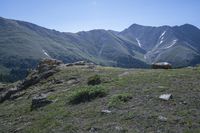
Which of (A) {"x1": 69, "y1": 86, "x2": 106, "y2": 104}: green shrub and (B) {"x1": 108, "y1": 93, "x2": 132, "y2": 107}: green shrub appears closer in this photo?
(B) {"x1": 108, "y1": 93, "x2": 132, "y2": 107}: green shrub

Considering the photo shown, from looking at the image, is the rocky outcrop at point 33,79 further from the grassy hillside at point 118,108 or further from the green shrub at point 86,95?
the green shrub at point 86,95

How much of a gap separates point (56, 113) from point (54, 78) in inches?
651

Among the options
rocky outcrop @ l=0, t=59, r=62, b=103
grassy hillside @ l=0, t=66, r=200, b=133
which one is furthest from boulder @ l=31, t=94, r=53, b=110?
rocky outcrop @ l=0, t=59, r=62, b=103

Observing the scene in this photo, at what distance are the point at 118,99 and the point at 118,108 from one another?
74.3 inches

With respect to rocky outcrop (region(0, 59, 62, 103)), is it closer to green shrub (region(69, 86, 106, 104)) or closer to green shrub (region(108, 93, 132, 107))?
green shrub (region(69, 86, 106, 104))

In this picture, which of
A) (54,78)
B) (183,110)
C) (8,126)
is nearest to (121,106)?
(183,110)

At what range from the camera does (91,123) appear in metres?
19.8

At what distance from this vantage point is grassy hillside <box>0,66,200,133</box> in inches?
720

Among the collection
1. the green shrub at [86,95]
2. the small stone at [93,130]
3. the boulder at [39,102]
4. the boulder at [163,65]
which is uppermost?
the boulder at [163,65]

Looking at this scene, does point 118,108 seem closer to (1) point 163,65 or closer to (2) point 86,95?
(2) point 86,95

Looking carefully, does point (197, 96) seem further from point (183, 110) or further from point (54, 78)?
point (54, 78)

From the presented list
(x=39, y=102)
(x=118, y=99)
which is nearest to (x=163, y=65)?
(x=118, y=99)

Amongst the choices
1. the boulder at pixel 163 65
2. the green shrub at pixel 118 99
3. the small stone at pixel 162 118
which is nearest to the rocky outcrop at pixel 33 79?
the boulder at pixel 163 65

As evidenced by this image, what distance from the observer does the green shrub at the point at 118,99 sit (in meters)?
22.8
